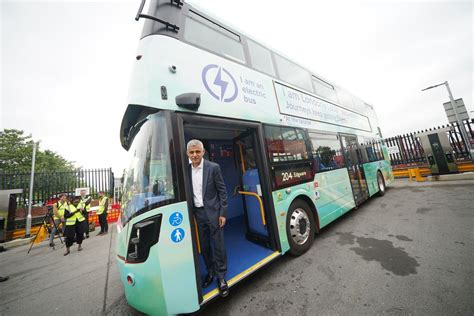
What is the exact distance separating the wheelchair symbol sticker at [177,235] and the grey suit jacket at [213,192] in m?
0.42

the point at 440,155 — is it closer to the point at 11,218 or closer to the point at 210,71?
the point at 210,71

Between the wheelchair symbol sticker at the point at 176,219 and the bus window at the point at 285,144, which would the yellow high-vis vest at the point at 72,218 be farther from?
the bus window at the point at 285,144

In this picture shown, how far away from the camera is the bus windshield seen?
A: 1930mm

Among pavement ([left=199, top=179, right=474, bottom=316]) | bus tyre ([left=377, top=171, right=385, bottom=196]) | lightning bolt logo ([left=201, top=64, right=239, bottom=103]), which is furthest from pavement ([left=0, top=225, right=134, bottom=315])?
bus tyre ([left=377, top=171, right=385, bottom=196])

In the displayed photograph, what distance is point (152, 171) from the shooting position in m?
2.01

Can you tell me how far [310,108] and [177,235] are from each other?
4095 mm

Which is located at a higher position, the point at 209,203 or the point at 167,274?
the point at 209,203

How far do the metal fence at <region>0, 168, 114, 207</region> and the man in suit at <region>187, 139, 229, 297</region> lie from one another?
871 centimetres

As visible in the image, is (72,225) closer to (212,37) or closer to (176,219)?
(176,219)

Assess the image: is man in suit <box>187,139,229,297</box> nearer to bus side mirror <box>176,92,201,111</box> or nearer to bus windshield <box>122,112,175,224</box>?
bus windshield <box>122,112,175,224</box>

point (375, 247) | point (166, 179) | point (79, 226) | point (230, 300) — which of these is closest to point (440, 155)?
point (375, 247)

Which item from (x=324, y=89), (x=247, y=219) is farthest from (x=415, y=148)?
(x=247, y=219)

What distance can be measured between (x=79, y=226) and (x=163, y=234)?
6527mm

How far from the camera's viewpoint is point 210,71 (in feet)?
8.65
